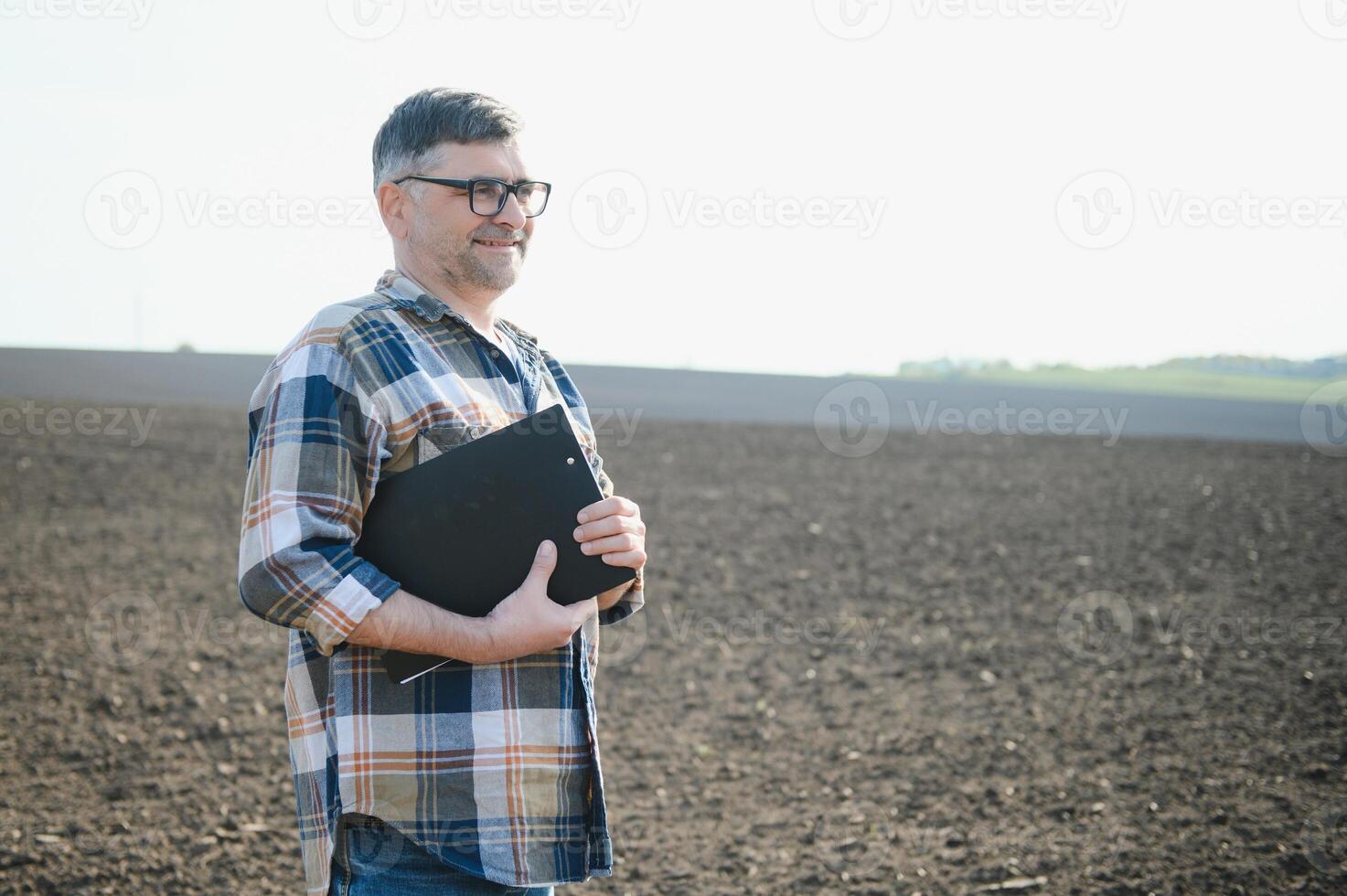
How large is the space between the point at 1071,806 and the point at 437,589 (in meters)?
3.63

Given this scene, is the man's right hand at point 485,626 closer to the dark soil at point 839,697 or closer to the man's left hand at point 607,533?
the man's left hand at point 607,533

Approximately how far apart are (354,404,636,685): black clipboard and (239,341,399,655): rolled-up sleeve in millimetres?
86

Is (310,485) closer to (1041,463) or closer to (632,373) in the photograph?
(1041,463)

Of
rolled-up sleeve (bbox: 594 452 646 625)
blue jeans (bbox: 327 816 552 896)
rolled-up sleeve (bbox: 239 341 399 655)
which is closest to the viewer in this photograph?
rolled-up sleeve (bbox: 239 341 399 655)

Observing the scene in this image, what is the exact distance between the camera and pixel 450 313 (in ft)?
6.45

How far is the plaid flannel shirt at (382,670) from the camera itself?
5.55 ft

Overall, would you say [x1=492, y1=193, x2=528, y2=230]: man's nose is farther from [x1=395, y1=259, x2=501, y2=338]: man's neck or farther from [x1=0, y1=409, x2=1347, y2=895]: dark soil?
[x1=0, y1=409, x2=1347, y2=895]: dark soil

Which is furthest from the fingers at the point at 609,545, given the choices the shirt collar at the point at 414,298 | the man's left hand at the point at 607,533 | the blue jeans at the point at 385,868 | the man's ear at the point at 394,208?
the man's ear at the point at 394,208

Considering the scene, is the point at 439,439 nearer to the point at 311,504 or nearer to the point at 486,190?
the point at 311,504

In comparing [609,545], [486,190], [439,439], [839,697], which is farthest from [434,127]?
[839,697]

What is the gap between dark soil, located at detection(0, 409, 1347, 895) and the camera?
4043 mm

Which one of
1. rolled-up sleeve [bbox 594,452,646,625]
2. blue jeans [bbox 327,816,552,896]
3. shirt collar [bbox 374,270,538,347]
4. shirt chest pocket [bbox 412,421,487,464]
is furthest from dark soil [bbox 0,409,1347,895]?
shirt collar [bbox 374,270,538,347]

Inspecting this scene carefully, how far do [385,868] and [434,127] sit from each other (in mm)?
1348

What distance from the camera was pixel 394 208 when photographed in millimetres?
2029
